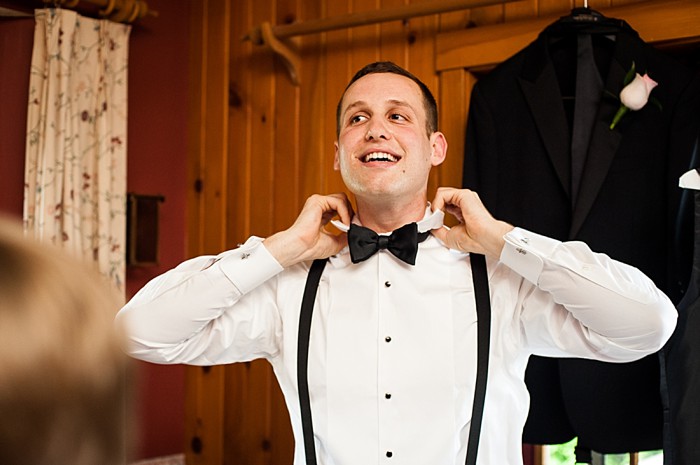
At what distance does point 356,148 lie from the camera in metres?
1.96

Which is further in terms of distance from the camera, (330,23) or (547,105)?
(330,23)

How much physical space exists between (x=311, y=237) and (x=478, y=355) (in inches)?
19.5

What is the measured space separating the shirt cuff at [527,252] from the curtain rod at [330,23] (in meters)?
0.91

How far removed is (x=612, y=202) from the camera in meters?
2.23

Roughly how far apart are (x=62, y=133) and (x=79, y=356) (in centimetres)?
251

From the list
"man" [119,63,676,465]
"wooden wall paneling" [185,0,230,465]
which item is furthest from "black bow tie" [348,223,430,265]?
"wooden wall paneling" [185,0,230,465]

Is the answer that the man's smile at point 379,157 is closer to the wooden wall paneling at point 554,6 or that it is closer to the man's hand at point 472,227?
the man's hand at point 472,227

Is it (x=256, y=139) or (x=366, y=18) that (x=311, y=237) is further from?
(x=256, y=139)

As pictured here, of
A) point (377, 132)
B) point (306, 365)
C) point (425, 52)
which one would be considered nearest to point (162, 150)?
point (425, 52)

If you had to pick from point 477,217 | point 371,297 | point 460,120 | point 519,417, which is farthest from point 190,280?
point 460,120

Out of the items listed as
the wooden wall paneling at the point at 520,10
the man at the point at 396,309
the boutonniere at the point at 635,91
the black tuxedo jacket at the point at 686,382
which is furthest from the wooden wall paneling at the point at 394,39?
the black tuxedo jacket at the point at 686,382

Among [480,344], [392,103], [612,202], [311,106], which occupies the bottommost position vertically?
[480,344]

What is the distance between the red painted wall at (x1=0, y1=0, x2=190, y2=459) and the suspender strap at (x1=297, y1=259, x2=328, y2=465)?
1298 millimetres

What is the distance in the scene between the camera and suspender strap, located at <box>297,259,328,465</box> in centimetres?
183
